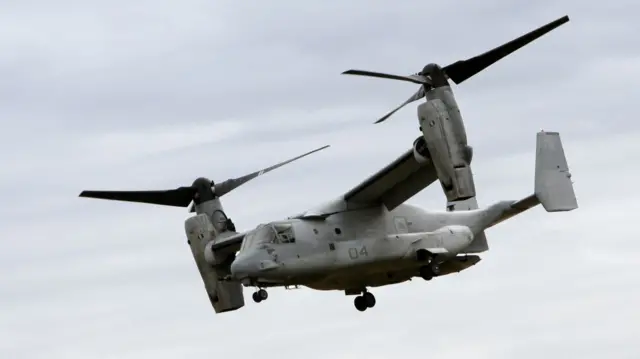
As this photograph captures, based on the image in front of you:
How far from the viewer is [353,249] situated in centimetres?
4894

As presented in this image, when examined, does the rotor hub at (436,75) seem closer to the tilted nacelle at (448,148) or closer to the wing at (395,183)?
the tilted nacelle at (448,148)

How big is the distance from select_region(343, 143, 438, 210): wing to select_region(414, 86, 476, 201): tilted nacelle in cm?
484

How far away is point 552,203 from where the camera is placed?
4819 cm

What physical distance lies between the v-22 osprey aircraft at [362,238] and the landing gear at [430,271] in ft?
0.14

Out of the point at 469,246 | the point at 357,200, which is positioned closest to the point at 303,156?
the point at 357,200

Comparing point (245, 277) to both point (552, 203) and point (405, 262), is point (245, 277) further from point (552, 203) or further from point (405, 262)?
point (552, 203)

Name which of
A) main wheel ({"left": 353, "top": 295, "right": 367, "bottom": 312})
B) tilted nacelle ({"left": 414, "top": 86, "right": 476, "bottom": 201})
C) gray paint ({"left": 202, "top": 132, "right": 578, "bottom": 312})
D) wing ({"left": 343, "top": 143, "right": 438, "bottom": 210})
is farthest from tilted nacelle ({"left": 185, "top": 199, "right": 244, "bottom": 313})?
tilted nacelle ({"left": 414, "top": 86, "right": 476, "bottom": 201})

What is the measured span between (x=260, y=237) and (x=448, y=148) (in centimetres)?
731

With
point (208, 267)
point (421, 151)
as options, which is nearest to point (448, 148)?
point (421, 151)

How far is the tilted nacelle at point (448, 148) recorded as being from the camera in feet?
143

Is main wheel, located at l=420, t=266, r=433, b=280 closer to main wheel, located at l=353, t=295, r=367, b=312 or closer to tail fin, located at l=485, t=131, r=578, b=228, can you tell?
main wheel, located at l=353, t=295, r=367, b=312

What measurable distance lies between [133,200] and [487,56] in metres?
A: 13.7

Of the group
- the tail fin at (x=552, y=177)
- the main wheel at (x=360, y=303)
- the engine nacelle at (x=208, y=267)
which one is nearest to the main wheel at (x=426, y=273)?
the main wheel at (x=360, y=303)

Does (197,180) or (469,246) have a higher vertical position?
(197,180)
